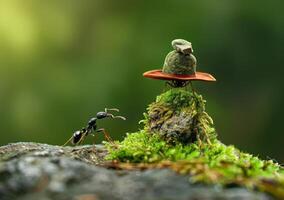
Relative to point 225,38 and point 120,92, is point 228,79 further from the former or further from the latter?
point 120,92

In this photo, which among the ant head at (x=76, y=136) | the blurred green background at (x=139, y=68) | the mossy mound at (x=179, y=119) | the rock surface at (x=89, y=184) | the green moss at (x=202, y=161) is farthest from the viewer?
the blurred green background at (x=139, y=68)

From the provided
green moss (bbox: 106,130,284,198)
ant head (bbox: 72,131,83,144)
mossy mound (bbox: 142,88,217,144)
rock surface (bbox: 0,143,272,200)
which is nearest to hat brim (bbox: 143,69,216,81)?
mossy mound (bbox: 142,88,217,144)

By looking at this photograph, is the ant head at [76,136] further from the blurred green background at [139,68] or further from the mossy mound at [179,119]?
the blurred green background at [139,68]

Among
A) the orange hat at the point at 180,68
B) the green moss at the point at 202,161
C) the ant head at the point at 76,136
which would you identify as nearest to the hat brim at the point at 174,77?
the orange hat at the point at 180,68

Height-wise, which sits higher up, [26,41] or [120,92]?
[26,41]

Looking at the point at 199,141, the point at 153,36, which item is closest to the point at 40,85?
the point at 153,36
